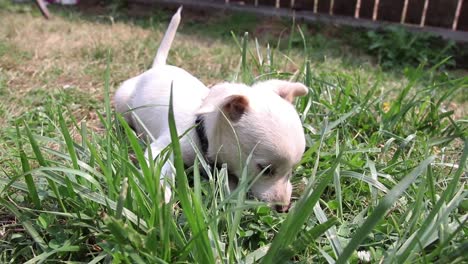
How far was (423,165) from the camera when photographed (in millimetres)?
1404

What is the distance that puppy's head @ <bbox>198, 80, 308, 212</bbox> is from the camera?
1632 mm

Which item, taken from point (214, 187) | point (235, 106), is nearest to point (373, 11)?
point (235, 106)

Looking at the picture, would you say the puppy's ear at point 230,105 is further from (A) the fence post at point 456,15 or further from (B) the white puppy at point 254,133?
(A) the fence post at point 456,15

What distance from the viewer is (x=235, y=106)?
1.69 meters

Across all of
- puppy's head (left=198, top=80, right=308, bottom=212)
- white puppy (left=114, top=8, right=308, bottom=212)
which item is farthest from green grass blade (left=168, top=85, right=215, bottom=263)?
puppy's head (left=198, top=80, right=308, bottom=212)

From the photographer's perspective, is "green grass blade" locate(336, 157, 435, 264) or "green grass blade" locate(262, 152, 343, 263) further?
"green grass blade" locate(262, 152, 343, 263)

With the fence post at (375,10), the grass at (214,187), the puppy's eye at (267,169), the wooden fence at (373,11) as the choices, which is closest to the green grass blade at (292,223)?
the grass at (214,187)

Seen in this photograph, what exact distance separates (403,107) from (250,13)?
3169 millimetres

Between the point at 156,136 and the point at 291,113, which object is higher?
the point at 291,113

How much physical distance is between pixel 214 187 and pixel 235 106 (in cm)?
35

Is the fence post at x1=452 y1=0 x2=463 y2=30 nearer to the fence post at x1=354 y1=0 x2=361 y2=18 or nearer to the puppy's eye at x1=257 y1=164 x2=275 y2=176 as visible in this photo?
the fence post at x1=354 y1=0 x2=361 y2=18

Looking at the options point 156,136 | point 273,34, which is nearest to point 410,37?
point 273,34

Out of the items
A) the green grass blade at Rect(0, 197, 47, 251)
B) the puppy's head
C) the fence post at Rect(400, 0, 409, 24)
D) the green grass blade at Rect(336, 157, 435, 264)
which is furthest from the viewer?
the fence post at Rect(400, 0, 409, 24)

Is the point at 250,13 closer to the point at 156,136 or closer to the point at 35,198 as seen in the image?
the point at 156,136
